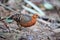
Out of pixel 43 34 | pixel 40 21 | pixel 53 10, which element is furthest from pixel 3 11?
pixel 53 10

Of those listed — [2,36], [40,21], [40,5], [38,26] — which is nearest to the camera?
[2,36]

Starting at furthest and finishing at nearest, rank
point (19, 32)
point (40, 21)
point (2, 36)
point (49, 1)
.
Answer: point (49, 1)
point (40, 21)
point (19, 32)
point (2, 36)

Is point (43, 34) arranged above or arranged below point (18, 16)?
below

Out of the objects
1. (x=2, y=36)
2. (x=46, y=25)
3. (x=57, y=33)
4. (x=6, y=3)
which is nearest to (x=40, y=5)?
(x=6, y=3)

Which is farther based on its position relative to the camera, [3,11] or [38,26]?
[3,11]

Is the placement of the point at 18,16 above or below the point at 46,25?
above

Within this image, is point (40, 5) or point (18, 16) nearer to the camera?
point (18, 16)

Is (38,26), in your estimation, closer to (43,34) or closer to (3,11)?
(43,34)

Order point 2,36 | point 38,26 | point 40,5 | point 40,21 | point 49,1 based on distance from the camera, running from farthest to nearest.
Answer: point 49,1, point 40,5, point 40,21, point 38,26, point 2,36

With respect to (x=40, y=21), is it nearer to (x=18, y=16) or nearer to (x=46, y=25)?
(x=46, y=25)
